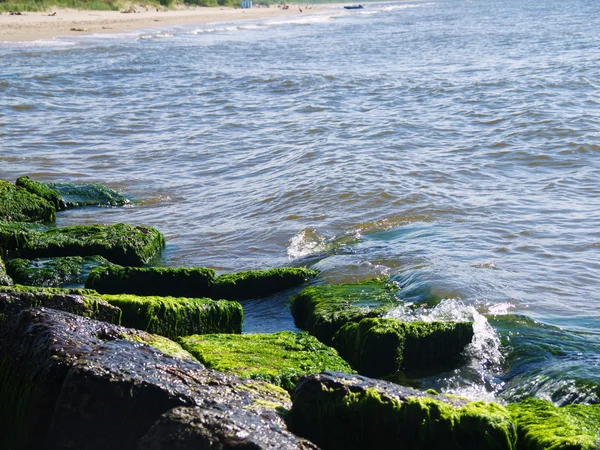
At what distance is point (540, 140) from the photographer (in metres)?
13.7

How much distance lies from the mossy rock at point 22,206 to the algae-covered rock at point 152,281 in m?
2.67

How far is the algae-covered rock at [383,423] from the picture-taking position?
3.48 metres

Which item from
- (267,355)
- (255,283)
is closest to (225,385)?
(267,355)

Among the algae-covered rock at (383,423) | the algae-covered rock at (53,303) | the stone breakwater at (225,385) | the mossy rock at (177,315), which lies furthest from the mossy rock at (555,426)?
the algae-covered rock at (53,303)

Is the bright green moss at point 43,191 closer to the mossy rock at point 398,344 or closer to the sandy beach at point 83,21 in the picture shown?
the mossy rock at point 398,344

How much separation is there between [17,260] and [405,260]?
3.61m

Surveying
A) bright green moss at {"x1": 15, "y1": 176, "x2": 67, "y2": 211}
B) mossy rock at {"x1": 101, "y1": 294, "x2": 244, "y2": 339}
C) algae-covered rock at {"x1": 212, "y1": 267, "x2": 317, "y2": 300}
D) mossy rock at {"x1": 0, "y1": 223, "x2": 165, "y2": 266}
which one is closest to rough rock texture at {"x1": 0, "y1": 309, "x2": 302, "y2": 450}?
mossy rock at {"x1": 101, "y1": 294, "x2": 244, "y2": 339}

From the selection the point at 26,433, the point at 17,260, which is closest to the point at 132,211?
the point at 17,260

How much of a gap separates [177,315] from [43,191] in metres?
4.88

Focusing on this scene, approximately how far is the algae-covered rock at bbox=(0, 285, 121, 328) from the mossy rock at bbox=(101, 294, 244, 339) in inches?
11.4

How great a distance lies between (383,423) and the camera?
3.50 m

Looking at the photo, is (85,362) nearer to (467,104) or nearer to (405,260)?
(405,260)

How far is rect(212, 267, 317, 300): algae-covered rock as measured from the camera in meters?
6.43

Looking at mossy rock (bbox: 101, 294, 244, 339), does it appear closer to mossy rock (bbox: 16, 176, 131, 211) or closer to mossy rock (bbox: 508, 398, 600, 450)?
mossy rock (bbox: 508, 398, 600, 450)
